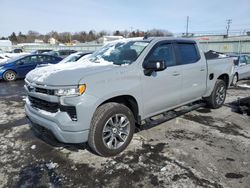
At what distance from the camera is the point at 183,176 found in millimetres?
2984

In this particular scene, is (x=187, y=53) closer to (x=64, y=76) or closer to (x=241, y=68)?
(x=64, y=76)

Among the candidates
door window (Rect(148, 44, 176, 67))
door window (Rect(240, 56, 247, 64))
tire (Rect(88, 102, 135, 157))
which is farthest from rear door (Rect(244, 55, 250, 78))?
tire (Rect(88, 102, 135, 157))

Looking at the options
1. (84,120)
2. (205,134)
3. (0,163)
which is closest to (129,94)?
(84,120)

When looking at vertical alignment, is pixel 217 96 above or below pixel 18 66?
below

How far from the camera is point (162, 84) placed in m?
4.00

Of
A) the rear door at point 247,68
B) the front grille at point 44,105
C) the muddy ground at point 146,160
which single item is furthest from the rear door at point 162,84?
the rear door at point 247,68

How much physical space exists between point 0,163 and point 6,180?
1.84 feet

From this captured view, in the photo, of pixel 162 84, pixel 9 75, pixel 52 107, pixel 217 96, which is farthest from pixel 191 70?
pixel 9 75

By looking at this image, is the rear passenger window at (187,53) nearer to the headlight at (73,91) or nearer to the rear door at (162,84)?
the rear door at (162,84)

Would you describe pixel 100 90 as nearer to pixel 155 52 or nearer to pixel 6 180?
pixel 155 52

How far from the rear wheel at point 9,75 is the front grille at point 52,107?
9256 millimetres

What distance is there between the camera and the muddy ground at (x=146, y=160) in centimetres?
291

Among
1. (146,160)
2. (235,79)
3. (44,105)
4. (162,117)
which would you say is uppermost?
(44,105)

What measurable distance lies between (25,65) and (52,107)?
32.8ft
